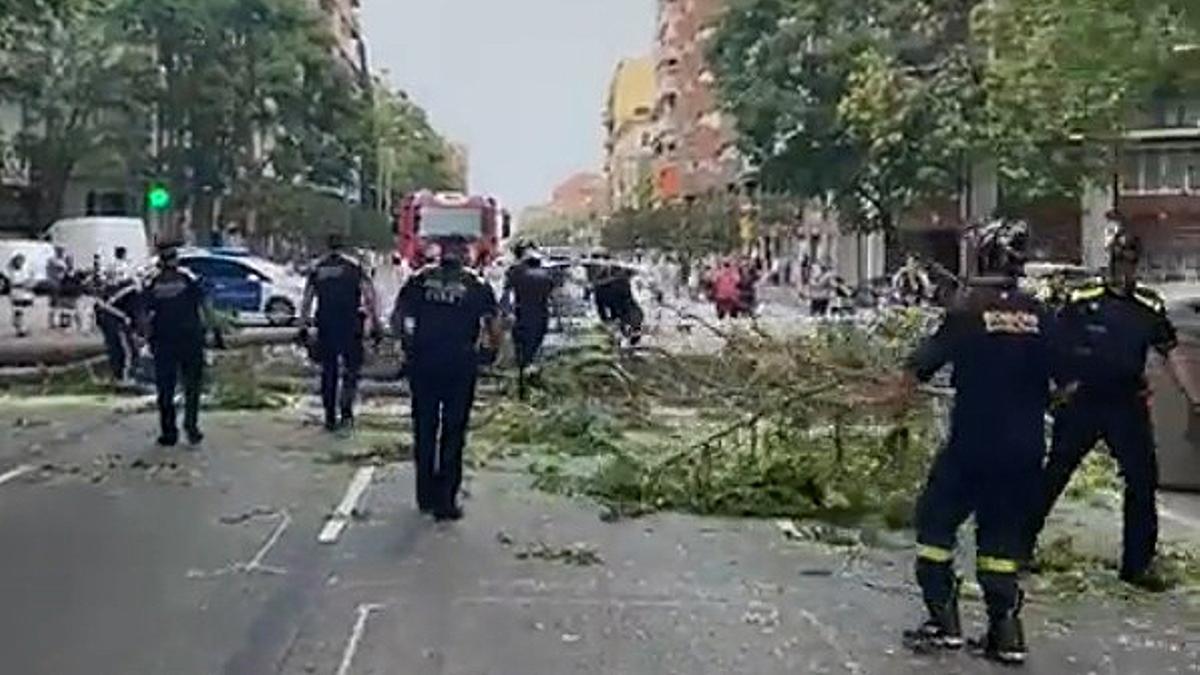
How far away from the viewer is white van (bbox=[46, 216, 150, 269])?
61.5 metres

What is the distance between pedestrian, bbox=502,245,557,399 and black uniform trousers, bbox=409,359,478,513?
32.5 feet

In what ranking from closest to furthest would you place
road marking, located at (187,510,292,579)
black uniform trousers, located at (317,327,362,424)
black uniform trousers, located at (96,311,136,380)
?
road marking, located at (187,510,292,579), black uniform trousers, located at (317,327,362,424), black uniform trousers, located at (96,311,136,380)

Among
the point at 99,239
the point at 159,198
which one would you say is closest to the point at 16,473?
the point at 159,198

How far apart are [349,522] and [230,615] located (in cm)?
381

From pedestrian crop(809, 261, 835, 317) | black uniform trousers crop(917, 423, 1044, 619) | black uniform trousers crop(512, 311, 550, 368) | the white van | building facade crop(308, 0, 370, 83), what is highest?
building facade crop(308, 0, 370, 83)

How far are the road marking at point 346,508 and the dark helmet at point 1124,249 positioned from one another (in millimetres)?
4757

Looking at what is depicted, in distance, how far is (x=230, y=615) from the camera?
418 inches

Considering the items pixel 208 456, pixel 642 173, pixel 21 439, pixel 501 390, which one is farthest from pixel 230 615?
pixel 642 173

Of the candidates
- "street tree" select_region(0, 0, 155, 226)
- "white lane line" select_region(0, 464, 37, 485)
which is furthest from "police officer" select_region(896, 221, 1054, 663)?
"street tree" select_region(0, 0, 155, 226)

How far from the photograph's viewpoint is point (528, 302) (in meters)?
26.5

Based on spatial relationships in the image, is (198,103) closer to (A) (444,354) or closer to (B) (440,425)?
(B) (440,425)

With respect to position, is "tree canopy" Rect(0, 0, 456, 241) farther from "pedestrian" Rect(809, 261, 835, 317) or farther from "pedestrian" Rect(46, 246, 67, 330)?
"pedestrian" Rect(809, 261, 835, 317)

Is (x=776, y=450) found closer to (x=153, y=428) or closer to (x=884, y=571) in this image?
(x=884, y=571)

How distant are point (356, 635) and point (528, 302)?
1649 centimetres
